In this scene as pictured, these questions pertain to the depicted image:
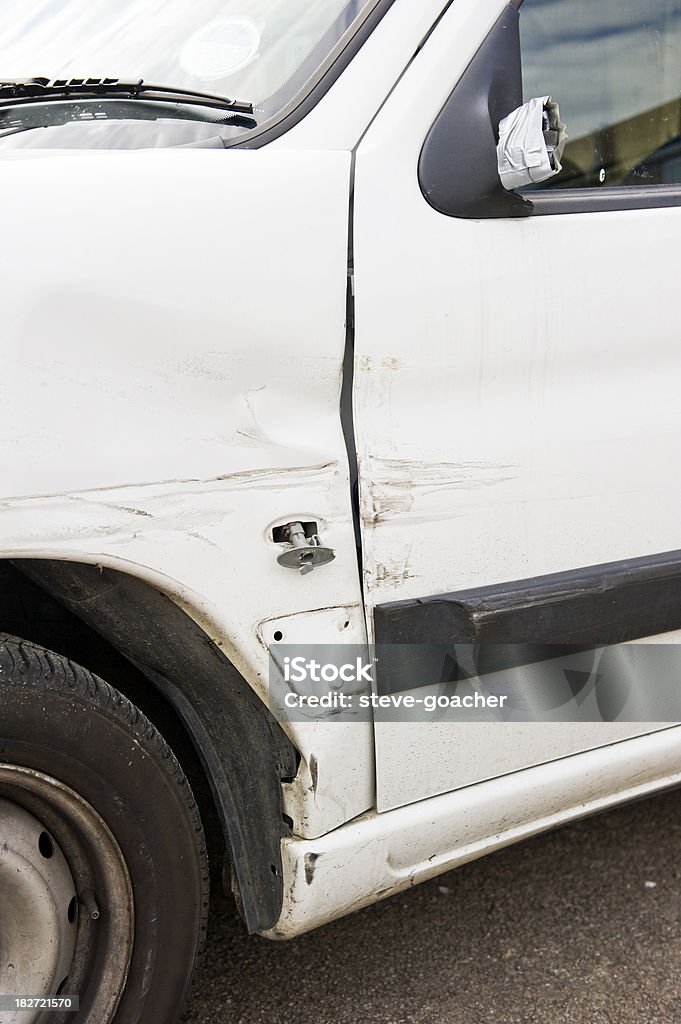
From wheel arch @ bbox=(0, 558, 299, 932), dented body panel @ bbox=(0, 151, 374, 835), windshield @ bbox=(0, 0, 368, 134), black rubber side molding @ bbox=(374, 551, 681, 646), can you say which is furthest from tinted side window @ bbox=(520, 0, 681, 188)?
wheel arch @ bbox=(0, 558, 299, 932)

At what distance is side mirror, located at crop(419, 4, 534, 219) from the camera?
4.89 ft

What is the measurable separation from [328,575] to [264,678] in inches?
7.3

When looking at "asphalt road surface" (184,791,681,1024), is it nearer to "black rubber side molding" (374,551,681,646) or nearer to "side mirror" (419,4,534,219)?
"black rubber side molding" (374,551,681,646)

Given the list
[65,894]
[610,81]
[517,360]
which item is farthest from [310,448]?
[610,81]

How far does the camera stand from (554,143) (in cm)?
146

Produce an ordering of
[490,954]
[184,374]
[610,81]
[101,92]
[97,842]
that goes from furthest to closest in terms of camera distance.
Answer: [490,954] → [610,81] → [101,92] → [97,842] → [184,374]

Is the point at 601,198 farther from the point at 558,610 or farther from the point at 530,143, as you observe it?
the point at 558,610

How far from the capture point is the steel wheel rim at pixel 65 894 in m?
1.47

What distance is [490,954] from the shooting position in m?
2.07

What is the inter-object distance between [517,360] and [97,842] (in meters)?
1.01

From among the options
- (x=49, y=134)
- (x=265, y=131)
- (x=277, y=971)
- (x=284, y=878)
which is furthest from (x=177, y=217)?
(x=277, y=971)

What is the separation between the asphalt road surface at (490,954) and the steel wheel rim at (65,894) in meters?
A: 0.39

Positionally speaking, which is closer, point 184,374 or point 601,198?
point 184,374

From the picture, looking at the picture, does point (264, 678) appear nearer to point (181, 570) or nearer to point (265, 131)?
point (181, 570)
